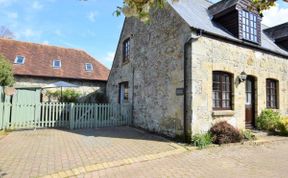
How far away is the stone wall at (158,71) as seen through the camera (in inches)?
364

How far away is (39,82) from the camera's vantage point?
17297 mm

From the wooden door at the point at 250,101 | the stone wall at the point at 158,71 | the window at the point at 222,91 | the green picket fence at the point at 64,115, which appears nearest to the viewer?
the stone wall at the point at 158,71

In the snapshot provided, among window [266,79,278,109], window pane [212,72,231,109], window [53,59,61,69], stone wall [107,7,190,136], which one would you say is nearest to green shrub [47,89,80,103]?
window [53,59,61,69]

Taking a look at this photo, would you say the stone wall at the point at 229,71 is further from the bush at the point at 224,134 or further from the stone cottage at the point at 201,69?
the bush at the point at 224,134

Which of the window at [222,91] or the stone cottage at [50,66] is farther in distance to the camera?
the stone cottage at [50,66]

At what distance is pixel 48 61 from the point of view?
62.3 ft

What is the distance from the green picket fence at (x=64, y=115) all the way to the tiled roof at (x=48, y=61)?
6314 millimetres

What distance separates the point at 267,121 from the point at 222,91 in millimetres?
2893

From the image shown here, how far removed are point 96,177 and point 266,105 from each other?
956 cm

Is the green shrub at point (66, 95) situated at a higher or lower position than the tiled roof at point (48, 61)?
lower

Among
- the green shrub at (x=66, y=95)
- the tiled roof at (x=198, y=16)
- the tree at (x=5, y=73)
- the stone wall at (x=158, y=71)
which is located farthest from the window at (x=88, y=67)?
the tiled roof at (x=198, y=16)

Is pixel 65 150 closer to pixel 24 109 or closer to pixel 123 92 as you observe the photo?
pixel 24 109

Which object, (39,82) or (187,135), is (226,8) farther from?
(39,82)

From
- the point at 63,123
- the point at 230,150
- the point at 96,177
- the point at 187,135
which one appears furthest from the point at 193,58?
the point at 63,123
